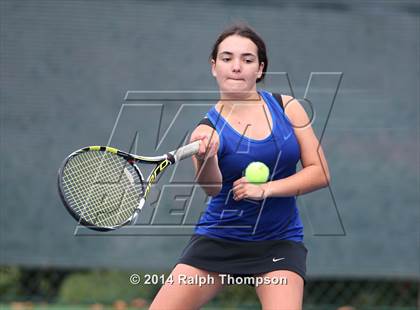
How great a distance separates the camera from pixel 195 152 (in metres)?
3.32

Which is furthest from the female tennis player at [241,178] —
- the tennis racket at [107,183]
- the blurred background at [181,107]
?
the blurred background at [181,107]

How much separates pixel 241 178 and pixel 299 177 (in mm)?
219

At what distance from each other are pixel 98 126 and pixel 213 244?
88.4 inches

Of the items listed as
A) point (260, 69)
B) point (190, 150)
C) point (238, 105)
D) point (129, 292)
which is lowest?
point (129, 292)

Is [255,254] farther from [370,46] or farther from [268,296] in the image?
[370,46]

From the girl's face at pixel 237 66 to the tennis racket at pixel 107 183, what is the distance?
34 cm

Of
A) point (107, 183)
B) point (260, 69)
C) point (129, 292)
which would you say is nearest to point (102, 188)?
point (107, 183)

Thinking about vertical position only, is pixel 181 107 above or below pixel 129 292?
above

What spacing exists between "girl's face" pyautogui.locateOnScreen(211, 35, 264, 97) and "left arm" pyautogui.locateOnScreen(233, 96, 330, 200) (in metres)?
0.19

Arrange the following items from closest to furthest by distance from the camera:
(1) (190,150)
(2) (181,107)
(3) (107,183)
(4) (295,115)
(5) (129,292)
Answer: (1) (190,150) < (4) (295,115) < (3) (107,183) < (2) (181,107) < (5) (129,292)

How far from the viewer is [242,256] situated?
11.6ft

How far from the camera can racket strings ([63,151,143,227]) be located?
3635mm

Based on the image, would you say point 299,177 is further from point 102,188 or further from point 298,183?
point 102,188

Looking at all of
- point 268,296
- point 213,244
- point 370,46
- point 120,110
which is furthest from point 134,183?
point 370,46
